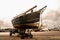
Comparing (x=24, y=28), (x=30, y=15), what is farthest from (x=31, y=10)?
(x=24, y=28)

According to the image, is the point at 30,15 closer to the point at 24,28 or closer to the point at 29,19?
the point at 29,19

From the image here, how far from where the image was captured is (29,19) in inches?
1073

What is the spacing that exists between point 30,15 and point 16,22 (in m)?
3.10

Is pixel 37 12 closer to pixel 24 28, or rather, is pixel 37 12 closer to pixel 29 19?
pixel 29 19

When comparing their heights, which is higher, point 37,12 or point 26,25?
point 37,12

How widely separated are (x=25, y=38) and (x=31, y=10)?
5016mm

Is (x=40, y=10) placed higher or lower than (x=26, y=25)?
higher

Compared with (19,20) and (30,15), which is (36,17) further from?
(19,20)

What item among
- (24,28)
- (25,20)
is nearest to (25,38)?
(24,28)

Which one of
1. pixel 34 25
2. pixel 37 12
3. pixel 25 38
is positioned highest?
pixel 37 12

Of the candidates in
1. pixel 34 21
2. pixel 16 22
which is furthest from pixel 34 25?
pixel 16 22

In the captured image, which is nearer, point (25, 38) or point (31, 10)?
point (31, 10)

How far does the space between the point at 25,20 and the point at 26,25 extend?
91cm

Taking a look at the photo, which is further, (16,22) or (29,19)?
(16,22)
